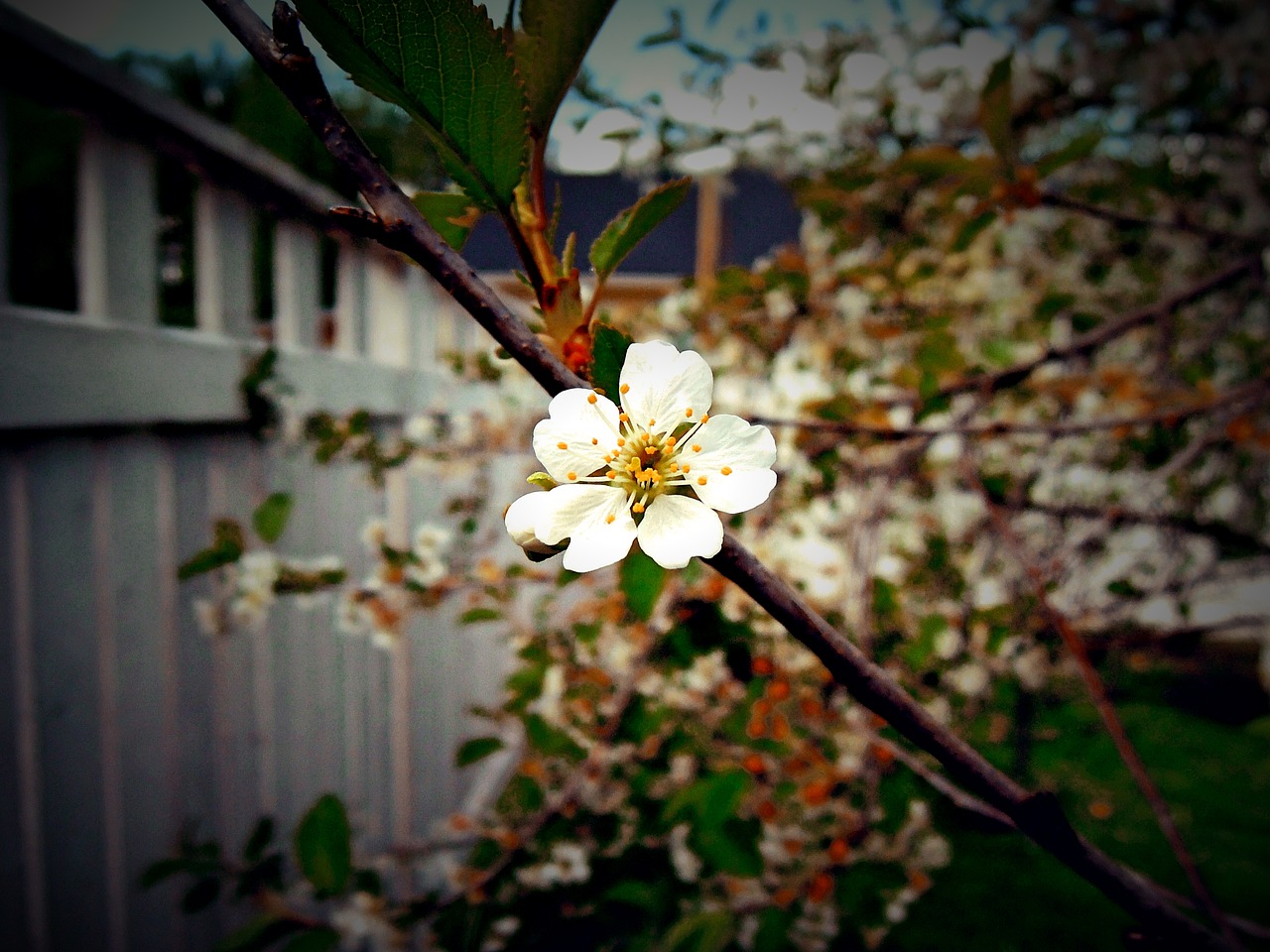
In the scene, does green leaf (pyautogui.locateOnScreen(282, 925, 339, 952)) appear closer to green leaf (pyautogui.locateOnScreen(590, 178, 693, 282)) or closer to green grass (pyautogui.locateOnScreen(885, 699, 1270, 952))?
green leaf (pyautogui.locateOnScreen(590, 178, 693, 282))

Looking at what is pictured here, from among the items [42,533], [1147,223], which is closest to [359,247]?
[42,533]

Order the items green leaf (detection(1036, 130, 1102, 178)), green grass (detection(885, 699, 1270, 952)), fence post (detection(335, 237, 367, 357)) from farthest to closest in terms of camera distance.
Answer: green grass (detection(885, 699, 1270, 952)), fence post (detection(335, 237, 367, 357)), green leaf (detection(1036, 130, 1102, 178))

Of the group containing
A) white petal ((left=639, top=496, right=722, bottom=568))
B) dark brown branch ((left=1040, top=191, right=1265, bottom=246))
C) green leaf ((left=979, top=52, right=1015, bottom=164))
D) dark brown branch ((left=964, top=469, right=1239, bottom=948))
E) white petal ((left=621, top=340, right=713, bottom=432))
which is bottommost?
dark brown branch ((left=964, top=469, right=1239, bottom=948))

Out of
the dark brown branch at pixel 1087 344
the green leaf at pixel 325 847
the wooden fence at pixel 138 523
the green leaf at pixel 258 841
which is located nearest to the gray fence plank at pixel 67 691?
the wooden fence at pixel 138 523

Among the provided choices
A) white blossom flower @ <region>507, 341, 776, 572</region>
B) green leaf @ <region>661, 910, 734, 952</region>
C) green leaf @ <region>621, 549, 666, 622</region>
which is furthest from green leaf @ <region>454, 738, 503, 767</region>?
white blossom flower @ <region>507, 341, 776, 572</region>

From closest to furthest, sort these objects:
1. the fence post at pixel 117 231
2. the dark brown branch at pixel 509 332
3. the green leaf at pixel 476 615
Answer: the dark brown branch at pixel 509 332
the fence post at pixel 117 231
the green leaf at pixel 476 615

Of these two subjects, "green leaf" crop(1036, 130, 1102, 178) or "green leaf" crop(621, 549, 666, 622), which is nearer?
"green leaf" crop(621, 549, 666, 622)

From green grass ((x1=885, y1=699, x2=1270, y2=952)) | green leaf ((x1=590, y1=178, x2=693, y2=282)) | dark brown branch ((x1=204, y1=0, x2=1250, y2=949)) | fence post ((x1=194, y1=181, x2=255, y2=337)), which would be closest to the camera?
dark brown branch ((x1=204, y1=0, x2=1250, y2=949))

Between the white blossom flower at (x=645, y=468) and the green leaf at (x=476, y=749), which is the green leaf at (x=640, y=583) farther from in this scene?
the green leaf at (x=476, y=749)
